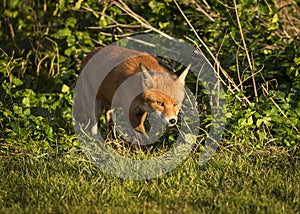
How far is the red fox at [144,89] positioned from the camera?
20.3 ft

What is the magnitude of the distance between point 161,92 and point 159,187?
1647mm

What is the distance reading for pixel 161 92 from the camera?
6.23 meters

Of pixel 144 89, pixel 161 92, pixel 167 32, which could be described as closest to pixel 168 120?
pixel 161 92

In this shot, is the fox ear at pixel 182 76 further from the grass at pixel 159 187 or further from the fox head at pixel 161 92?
the grass at pixel 159 187

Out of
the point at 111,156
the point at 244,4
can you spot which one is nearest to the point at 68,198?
the point at 111,156

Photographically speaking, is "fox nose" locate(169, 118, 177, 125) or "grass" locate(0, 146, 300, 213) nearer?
"grass" locate(0, 146, 300, 213)

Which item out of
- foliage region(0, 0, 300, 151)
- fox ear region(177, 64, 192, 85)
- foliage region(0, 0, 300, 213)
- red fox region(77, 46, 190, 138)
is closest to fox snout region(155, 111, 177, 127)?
red fox region(77, 46, 190, 138)

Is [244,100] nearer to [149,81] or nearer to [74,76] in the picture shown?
[149,81]

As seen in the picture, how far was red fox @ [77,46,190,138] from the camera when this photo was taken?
618 cm

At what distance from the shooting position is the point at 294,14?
8211mm

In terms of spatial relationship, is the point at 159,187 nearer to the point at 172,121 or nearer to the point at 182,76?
the point at 172,121

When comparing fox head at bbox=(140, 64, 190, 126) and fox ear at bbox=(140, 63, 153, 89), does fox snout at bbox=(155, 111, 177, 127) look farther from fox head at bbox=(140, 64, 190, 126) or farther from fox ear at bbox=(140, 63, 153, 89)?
fox ear at bbox=(140, 63, 153, 89)

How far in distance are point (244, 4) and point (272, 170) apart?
8.06 feet

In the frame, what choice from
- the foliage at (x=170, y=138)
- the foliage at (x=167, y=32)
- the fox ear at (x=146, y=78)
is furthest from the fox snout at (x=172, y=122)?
the foliage at (x=167, y=32)
